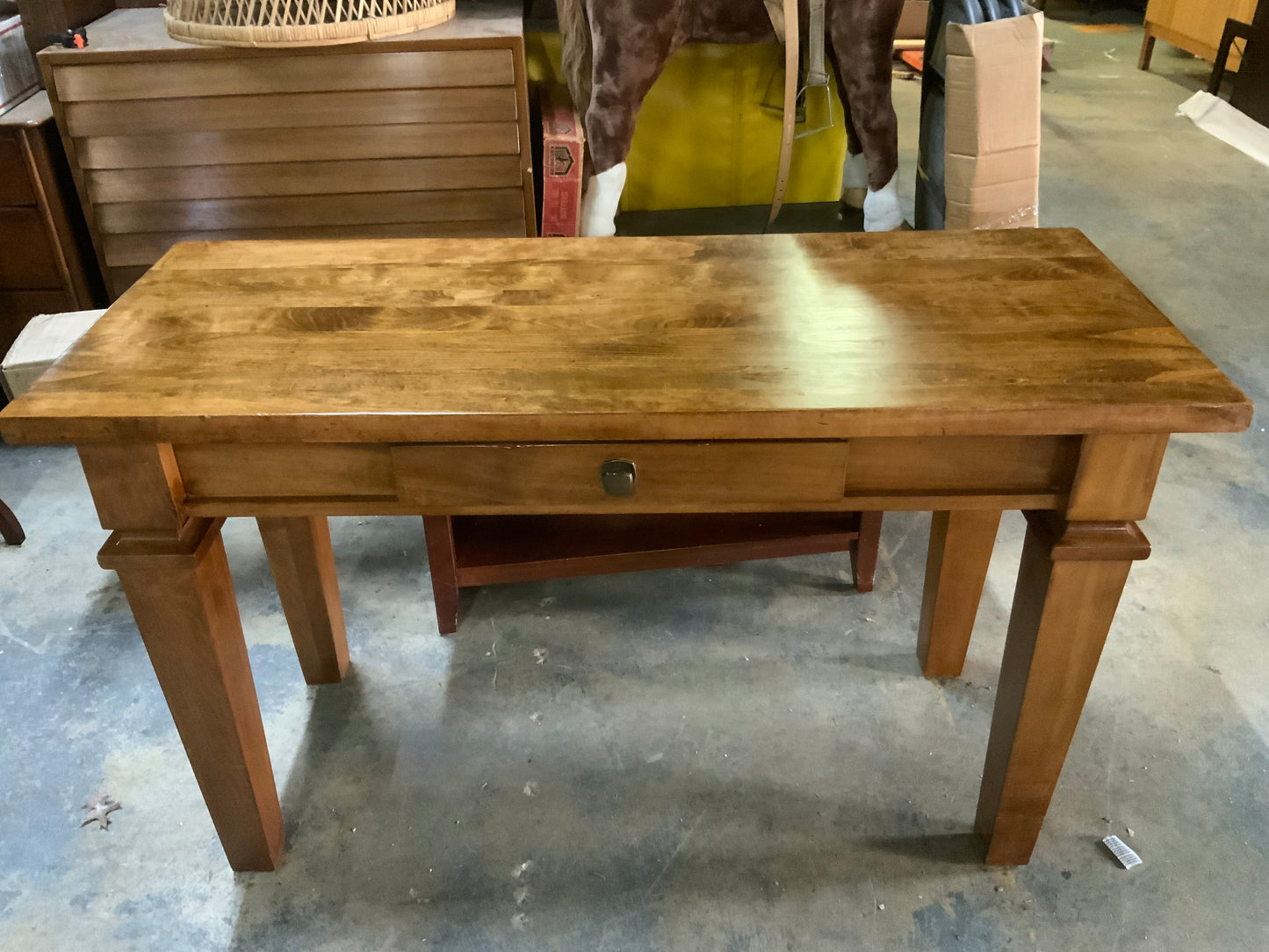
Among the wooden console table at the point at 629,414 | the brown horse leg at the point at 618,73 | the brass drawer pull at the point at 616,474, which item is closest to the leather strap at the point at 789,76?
the brown horse leg at the point at 618,73

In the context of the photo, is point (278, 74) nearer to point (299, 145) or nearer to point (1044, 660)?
point (299, 145)

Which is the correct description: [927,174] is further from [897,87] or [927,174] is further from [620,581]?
[897,87]

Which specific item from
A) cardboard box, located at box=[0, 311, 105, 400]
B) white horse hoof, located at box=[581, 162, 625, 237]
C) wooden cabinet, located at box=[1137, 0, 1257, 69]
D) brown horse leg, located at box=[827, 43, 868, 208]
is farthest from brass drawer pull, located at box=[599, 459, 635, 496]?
wooden cabinet, located at box=[1137, 0, 1257, 69]

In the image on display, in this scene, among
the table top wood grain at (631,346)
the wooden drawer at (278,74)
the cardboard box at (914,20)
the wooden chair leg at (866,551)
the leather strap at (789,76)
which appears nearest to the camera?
the table top wood grain at (631,346)

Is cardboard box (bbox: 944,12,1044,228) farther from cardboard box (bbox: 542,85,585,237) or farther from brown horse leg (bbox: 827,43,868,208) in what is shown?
cardboard box (bbox: 542,85,585,237)

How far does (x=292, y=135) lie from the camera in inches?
94.3

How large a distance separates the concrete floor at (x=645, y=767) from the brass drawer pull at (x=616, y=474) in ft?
2.08

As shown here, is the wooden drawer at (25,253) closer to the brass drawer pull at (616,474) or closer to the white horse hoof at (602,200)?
the white horse hoof at (602,200)

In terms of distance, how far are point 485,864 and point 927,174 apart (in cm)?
220

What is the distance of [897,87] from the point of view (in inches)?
200

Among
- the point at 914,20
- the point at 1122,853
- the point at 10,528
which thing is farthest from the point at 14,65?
the point at 914,20

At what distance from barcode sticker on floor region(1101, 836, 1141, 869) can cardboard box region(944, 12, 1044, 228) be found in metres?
1.48

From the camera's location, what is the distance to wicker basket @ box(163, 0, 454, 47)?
1183 millimetres

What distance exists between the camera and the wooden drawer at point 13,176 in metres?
2.30
